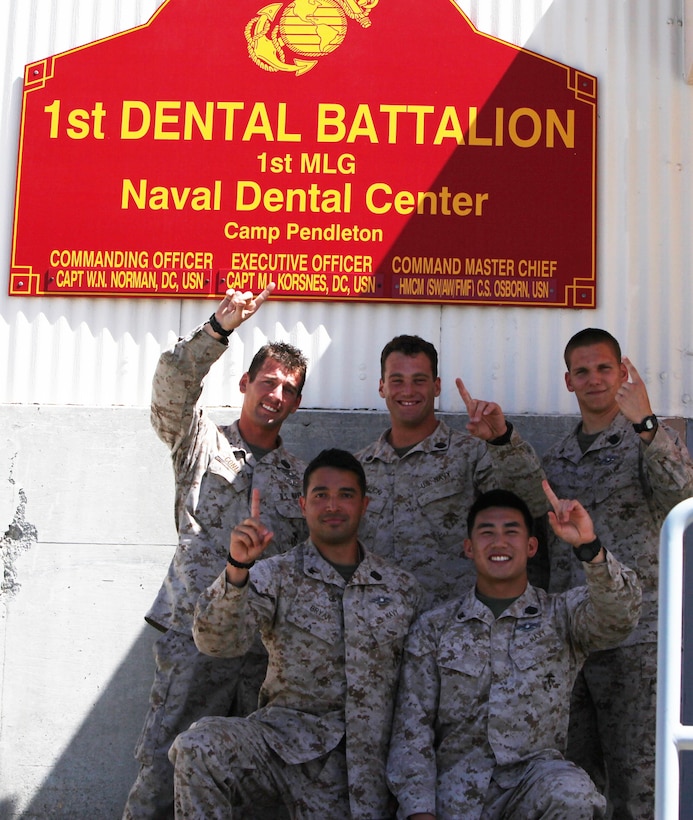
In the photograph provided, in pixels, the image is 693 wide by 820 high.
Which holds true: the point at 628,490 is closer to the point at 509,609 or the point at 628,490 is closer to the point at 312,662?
the point at 509,609

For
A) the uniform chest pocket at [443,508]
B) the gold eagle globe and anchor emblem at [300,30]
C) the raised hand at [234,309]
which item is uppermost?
the gold eagle globe and anchor emblem at [300,30]

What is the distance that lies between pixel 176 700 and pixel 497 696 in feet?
3.93

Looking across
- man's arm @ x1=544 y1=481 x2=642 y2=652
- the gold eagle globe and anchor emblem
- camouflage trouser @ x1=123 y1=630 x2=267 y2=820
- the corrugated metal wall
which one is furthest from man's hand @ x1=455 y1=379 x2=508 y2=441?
the gold eagle globe and anchor emblem

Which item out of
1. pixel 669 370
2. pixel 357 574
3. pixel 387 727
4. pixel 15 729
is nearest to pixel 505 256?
pixel 669 370

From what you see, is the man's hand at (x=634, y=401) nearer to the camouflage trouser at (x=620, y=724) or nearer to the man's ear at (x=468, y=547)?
the man's ear at (x=468, y=547)

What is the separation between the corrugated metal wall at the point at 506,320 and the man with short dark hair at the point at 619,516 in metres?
0.77

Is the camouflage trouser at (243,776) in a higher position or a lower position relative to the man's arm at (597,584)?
lower

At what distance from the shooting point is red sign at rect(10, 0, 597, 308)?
513cm

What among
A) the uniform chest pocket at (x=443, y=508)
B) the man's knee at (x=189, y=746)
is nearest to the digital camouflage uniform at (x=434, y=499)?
the uniform chest pocket at (x=443, y=508)

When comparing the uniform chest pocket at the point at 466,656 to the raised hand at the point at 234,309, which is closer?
the uniform chest pocket at the point at 466,656

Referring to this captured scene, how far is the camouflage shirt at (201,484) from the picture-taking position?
423 cm

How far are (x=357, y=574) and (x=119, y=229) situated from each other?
210cm

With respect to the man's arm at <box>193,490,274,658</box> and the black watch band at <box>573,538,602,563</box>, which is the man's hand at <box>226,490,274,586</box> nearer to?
the man's arm at <box>193,490,274,658</box>

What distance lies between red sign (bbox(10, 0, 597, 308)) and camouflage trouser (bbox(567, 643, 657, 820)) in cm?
169
